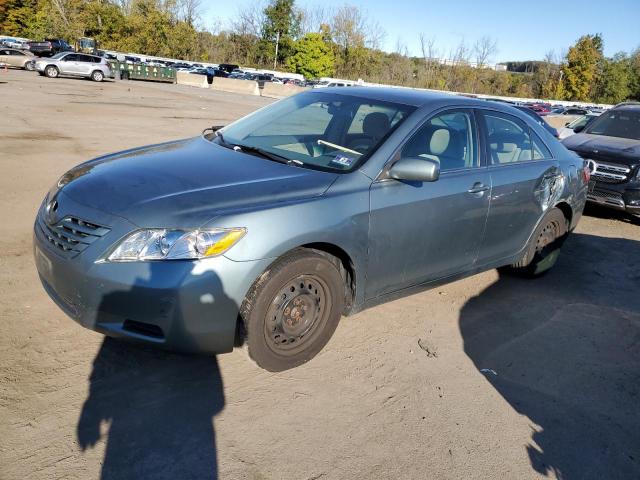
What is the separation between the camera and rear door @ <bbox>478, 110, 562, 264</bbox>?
4262 millimetres

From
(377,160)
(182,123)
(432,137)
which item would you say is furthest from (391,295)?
(182,123)

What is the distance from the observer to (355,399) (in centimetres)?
305

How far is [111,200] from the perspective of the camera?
294 cm

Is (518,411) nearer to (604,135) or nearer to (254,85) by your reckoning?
(604,135)

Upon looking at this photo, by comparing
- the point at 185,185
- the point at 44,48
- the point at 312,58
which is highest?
the point at 312,58

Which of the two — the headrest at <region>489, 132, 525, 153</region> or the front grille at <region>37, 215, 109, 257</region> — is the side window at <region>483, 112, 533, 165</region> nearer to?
the headrest at <region>489, 132, 525, 153</region>

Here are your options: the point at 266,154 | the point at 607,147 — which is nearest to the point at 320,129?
the point at 266,154

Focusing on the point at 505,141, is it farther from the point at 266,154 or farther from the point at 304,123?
the point at 266,154

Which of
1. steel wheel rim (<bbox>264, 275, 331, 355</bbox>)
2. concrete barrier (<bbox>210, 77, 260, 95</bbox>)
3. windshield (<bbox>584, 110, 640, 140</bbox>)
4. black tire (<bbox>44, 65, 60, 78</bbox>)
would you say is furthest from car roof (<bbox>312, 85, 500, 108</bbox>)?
concrete barrier (<bbox>210, 77, 260, 95</bbox>)

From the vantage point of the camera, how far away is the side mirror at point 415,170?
3363 millimetres

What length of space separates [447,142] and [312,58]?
7343 centimetres

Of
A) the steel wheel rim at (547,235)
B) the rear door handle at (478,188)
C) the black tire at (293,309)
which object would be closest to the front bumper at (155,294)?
the black tire at (293,309)

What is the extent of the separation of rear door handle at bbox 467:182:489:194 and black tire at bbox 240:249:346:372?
1314 millimetres

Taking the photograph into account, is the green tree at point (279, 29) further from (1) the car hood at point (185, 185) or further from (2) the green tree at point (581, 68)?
(1) the car hood at point (185, 185)
